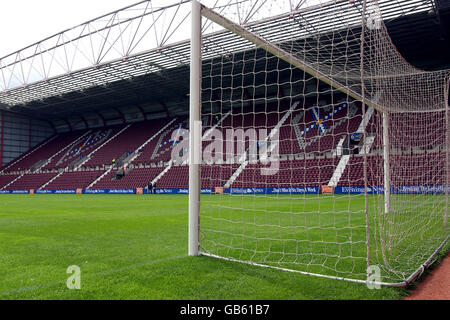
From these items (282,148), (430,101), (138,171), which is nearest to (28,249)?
(430,101)

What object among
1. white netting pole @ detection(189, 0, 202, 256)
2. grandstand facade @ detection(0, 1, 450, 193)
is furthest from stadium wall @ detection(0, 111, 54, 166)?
white netting pole @ detection(189, 0, 202, 256)

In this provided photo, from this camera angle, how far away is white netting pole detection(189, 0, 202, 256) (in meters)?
4.05

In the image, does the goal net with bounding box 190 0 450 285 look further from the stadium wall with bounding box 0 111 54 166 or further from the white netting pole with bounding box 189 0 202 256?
the stadium wall with bounding box 0 111 54 166

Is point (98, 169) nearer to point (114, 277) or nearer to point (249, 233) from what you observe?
point (249, 233)

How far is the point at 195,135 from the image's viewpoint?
14.0 feet

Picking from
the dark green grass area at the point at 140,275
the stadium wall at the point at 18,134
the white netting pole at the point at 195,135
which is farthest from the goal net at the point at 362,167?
the stadium wall at the point at 18,134

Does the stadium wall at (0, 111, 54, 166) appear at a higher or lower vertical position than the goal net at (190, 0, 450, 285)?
higher

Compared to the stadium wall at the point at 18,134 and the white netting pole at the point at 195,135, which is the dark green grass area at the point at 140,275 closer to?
the white netting pole at the point at 195,135

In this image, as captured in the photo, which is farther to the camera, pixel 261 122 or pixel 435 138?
pixel 261 122

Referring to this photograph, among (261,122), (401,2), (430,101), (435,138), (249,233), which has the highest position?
(401,2)

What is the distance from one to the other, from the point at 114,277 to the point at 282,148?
57.3ft

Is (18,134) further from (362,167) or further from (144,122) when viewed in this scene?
(362,167)

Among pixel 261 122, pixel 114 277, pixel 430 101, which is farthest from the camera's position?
pixel 261 122
